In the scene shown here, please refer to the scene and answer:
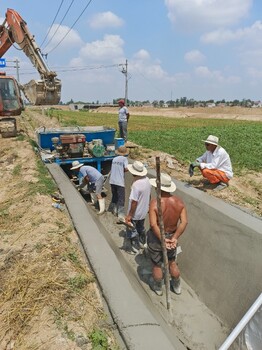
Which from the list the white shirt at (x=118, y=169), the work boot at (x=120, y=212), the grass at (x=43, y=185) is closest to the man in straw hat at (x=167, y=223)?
the white shirt at (x=118, y=169)

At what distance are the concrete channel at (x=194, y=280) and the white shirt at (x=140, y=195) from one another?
823 mm

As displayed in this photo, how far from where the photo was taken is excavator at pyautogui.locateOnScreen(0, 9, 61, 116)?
11.2 m

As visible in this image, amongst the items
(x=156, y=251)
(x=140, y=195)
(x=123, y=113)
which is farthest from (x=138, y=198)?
(x=123, y=113)

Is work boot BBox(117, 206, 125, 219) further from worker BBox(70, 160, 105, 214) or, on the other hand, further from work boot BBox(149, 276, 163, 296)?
work boot BBox(149, 276, 163, 296)

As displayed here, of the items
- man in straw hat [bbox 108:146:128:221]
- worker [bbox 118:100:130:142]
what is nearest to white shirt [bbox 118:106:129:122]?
worker [bbox 118:100:130:142]

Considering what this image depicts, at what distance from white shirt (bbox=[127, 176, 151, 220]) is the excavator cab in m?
10.9

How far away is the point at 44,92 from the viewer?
36.5 feet

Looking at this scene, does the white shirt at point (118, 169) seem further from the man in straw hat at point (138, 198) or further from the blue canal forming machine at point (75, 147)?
the blue canal forming machine at point (75, 147)

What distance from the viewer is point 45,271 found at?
4383 millimetres

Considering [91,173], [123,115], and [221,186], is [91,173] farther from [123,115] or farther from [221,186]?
[123,115]

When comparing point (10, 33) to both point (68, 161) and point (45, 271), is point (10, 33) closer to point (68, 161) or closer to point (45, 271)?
point (68, 161)

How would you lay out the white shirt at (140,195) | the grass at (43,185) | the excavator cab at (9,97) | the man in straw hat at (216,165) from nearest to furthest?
1. the white shirt at (140,195)
2. the man in straw hat at (216,165)
3. the grass at (43,185)
4. the excavator cab at (9,97)

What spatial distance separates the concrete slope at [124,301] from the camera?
10.7ft

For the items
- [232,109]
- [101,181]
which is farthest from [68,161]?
[232,109]
